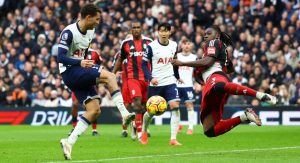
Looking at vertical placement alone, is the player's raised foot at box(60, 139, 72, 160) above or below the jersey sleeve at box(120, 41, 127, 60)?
below

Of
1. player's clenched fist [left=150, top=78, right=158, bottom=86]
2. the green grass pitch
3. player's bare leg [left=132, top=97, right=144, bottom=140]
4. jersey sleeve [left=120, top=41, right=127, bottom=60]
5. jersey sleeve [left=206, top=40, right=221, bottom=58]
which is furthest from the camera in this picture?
jersey sleeve [left=120, top=41, right=127, bottom=60]

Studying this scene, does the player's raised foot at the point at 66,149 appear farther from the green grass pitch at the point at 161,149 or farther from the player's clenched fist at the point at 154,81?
the player's clenched fist at the point at 154,81

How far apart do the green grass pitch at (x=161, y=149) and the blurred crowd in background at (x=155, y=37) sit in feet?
26.7

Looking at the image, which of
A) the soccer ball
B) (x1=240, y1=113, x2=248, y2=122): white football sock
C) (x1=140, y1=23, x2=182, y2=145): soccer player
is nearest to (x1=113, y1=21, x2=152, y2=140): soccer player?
(x1=140, y1=23, x2=182, y2=145): soccer player

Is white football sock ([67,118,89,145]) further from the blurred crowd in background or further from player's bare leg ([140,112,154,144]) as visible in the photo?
the blurred crowd in background

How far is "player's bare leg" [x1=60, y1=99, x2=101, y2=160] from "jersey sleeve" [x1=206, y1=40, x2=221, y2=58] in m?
2.24

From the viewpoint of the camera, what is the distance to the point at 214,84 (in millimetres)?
14438

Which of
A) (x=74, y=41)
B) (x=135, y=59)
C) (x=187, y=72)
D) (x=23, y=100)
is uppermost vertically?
(x=74, y=41)

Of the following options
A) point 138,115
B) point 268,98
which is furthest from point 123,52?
point 268,98

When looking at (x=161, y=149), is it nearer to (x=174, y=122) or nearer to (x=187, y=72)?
(x=174, y=122)

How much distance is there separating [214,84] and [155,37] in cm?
1808

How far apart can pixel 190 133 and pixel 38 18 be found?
14.7 meters

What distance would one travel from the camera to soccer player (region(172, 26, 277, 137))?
47.1 feet

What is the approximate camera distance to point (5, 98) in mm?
32094
